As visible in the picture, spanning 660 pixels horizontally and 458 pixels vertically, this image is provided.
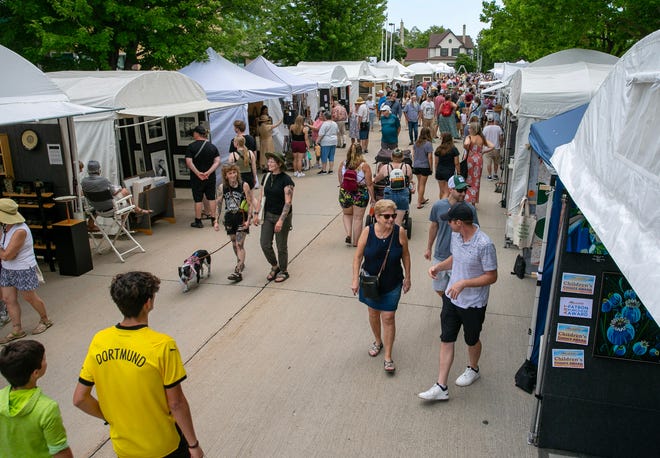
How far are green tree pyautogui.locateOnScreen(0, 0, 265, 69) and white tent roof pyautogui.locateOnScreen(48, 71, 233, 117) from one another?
5.41 feet

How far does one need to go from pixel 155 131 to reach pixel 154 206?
9.41ft

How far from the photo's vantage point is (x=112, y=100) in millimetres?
9750

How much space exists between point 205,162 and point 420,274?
4748 mm

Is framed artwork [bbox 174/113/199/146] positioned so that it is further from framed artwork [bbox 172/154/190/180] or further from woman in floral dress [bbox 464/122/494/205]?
woman in floral dress [bbox 464/122/494/205]

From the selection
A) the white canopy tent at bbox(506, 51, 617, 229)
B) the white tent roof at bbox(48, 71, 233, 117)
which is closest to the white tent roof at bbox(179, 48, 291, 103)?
the white tent roof at bbox(48, 71, 233, 117)

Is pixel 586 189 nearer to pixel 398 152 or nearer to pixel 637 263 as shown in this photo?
pixel 637 263

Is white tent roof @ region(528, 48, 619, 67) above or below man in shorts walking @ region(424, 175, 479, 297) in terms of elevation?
above

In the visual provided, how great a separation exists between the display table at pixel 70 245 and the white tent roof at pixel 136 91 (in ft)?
8.65

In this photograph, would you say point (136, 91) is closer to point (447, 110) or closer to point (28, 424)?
point (28, 424)

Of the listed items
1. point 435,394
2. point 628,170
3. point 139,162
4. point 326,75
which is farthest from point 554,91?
point 326,75

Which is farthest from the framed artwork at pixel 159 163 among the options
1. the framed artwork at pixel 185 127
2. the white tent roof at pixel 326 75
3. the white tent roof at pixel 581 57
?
the white tent roof at pixel 326 75

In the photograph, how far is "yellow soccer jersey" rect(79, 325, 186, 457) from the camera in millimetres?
2766

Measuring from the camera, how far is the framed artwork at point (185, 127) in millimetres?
12836

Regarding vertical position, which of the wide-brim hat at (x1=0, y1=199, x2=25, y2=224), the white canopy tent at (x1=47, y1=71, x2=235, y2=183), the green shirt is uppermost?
the white canopy tent at (x1=47, y1=71, x2=235, y2=183)
